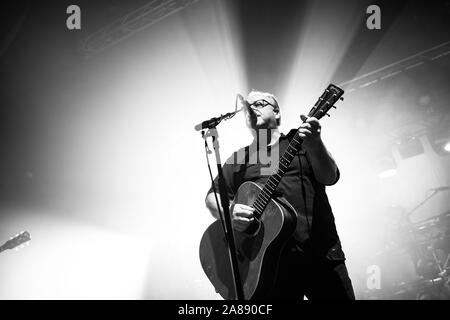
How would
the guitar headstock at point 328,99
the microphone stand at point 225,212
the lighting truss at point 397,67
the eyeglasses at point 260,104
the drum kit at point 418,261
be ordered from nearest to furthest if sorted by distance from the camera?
the microphone stand at point 225,212 < the guitar headstock at point 328,99 < the eyeglasses at point 260,104 < the drum kit at point 418,261 < the lighting truss at point 397,67

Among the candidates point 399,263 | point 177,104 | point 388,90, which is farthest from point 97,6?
point 399,263

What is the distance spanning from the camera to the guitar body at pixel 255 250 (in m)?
2.43

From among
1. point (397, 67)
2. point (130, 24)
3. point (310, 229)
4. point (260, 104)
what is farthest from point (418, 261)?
point (130, 24)

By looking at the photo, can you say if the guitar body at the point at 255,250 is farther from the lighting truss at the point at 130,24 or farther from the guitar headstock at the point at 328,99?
the lighting truss at the point at 130,24

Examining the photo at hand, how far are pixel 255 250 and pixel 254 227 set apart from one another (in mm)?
179

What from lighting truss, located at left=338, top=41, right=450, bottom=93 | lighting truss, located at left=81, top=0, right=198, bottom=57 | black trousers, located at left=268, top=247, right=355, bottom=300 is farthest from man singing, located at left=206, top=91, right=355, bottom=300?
lighting truss, located at left=338, top=41, right=450, bottom=93

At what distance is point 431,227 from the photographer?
7207 mm

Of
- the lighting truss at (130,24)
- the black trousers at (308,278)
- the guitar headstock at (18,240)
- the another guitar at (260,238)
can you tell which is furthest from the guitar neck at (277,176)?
the lighting truss at (130,24)

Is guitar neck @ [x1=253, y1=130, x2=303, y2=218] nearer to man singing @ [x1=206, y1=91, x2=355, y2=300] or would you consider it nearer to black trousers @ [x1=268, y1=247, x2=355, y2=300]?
man singing @ [x1=206, y1=91, x2=355, y2=300]

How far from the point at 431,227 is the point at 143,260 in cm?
658

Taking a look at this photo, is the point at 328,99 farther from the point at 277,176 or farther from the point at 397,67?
the point at 397,67

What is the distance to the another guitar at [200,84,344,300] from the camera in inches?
95.9

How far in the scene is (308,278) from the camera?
94.8 inches

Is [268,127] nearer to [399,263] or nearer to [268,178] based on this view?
[268,178]
